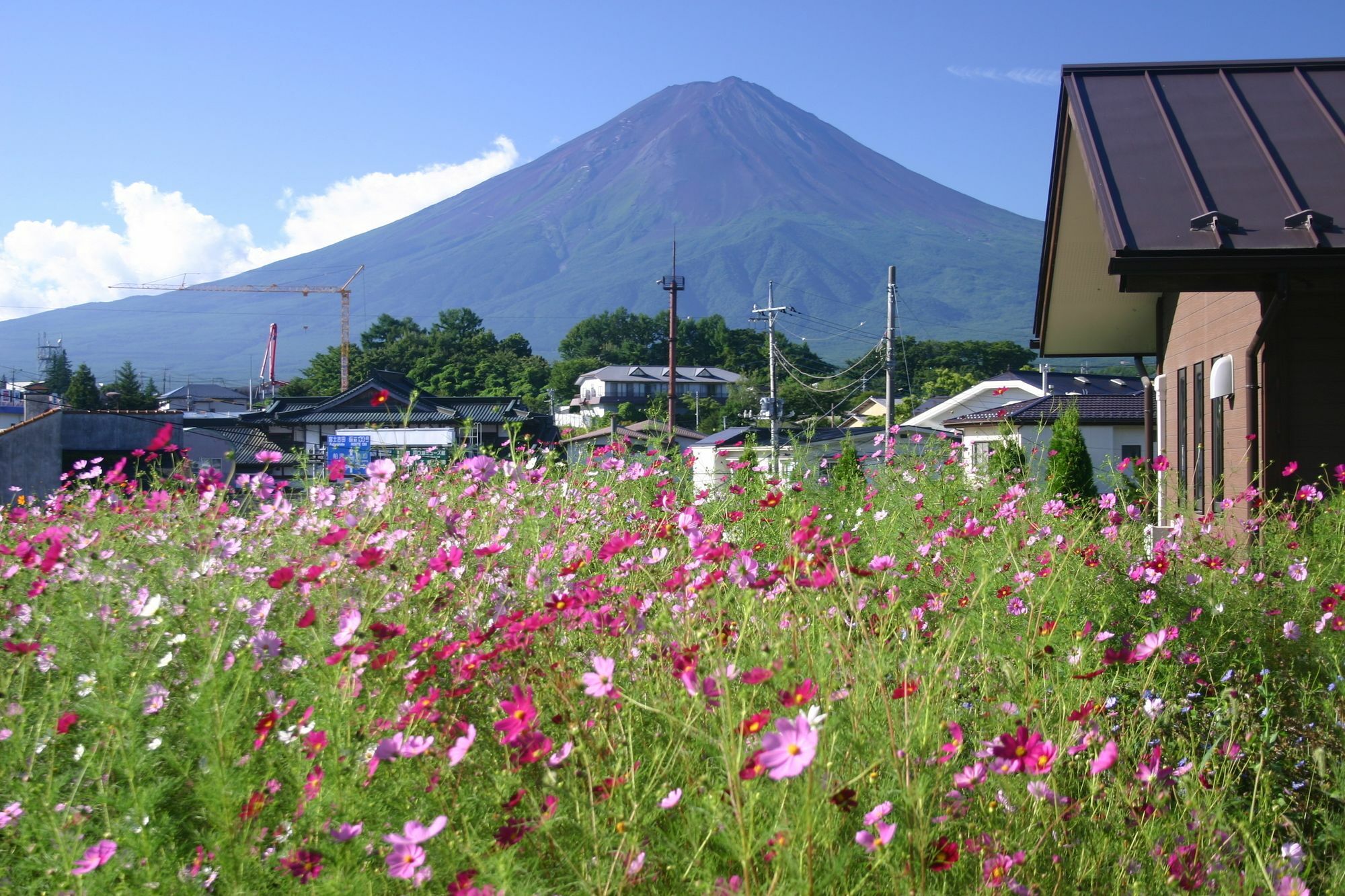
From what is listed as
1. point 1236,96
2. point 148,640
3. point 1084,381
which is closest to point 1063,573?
point 148,640

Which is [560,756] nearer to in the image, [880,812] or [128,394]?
[880,812]

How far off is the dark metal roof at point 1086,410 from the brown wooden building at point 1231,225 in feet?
62.7

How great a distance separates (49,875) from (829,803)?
1.23 m

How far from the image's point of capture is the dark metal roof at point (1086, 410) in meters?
26.2

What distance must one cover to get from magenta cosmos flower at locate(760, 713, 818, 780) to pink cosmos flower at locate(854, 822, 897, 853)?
0.19 m

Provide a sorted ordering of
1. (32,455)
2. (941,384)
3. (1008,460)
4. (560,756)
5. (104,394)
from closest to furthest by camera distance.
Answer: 1. (560,756)
2. (1008,460)
3. (32,455)
4. (104,394)
5. (941,384)

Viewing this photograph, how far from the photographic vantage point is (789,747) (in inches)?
50.6

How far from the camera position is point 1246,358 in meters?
5.59

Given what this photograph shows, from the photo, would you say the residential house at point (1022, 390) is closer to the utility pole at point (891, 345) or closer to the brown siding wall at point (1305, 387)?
the utility pole at point (891, 345)

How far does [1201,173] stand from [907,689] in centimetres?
490

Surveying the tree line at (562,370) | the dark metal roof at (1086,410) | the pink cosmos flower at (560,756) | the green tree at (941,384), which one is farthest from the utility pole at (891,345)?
the green tree at (941,384)

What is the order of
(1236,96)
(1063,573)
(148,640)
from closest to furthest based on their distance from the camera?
(148,640) → (1063,573) → (1236,96)

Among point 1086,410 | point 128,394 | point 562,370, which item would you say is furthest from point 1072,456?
point 562,370

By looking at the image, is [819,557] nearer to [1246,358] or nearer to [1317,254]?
[1317,254]
